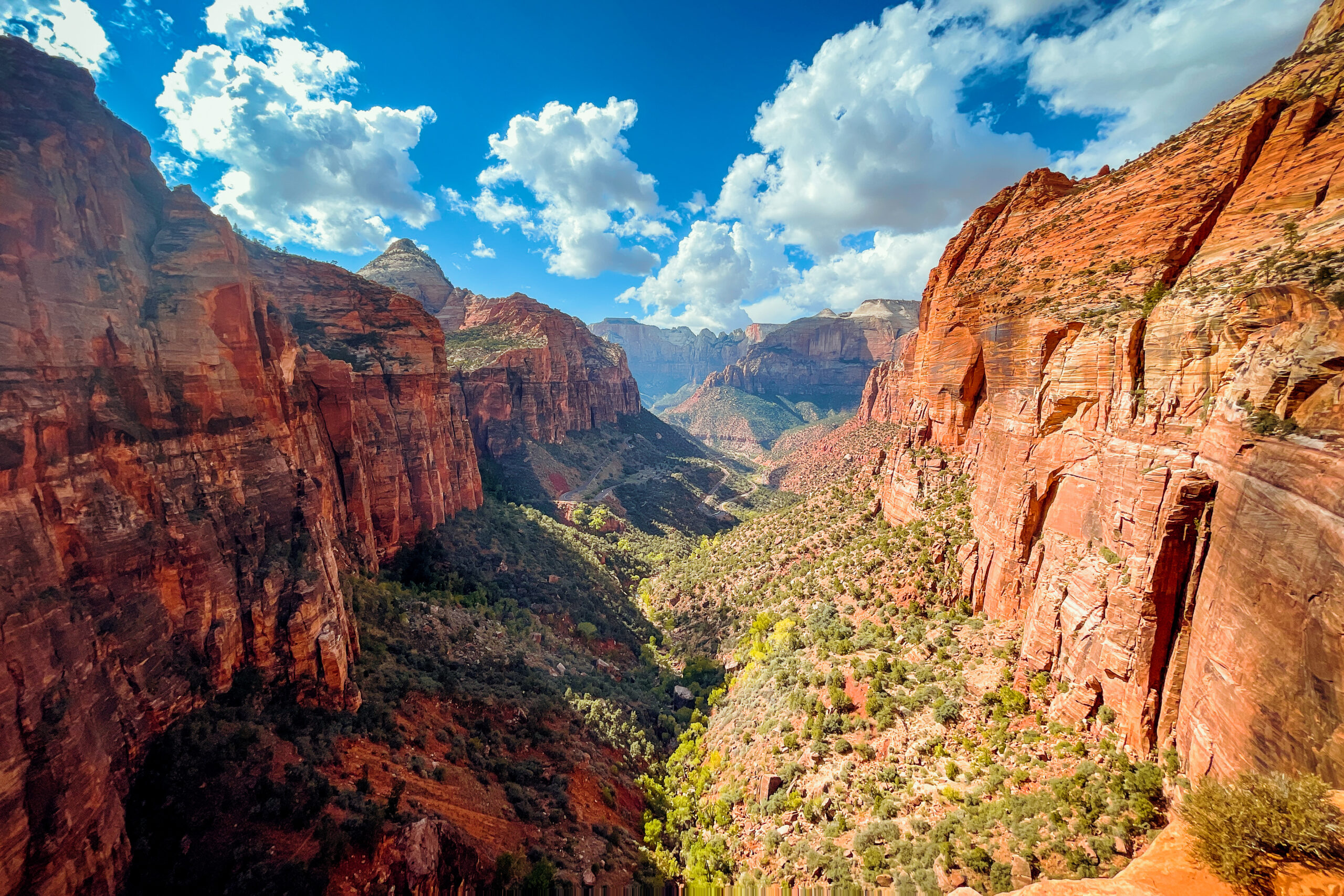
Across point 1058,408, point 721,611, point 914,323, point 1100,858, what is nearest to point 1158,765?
point 1100,858

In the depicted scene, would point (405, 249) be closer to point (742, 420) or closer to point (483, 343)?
point (483, 343)

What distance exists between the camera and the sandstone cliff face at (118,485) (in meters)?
11.2

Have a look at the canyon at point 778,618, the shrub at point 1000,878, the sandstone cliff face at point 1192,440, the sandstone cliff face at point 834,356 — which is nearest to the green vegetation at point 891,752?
the shrub at point 1000,878

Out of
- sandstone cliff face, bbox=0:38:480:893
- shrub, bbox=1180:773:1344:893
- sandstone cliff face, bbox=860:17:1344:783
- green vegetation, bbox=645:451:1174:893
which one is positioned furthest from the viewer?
green vegetation, bbox=645:451:1174:893

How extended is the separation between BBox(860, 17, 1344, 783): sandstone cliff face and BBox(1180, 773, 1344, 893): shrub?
1.28 metres

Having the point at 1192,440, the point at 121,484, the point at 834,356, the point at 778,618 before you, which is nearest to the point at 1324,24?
the point at 1192,440

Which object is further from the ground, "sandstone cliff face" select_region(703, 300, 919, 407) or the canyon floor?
"sandstone cliff face" select_region(703, 300, 919, 407)

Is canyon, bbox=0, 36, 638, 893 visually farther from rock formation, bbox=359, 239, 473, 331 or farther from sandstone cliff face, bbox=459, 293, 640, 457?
rock formation, bbox=359, 239, 473, 331

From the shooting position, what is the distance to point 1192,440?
508 inches

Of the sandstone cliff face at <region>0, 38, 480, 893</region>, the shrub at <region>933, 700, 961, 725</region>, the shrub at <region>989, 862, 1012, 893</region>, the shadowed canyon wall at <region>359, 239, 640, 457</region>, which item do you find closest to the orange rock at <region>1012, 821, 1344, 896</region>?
the shrub at <region>989, 862, 1012, 893</region>

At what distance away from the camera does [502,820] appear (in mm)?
18844

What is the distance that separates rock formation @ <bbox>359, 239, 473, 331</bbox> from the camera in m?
92.8

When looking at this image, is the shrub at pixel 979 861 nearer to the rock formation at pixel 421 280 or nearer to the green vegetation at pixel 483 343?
the green vegetation at pixel 483 343

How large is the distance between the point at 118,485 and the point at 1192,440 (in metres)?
33.1
